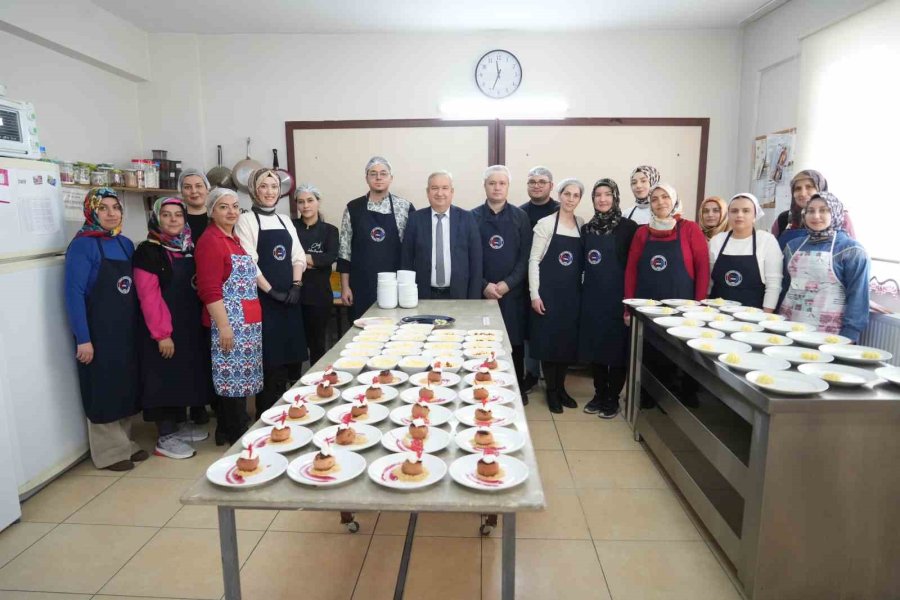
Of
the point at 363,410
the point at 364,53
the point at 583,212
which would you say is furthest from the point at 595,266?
the point at 364,53

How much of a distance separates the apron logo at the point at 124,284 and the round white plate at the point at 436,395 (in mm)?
1912

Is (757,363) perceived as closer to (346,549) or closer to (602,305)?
(602,305)

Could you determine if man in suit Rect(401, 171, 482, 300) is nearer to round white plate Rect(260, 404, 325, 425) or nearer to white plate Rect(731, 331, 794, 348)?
white plate Rect(731, 331, 794, 348)

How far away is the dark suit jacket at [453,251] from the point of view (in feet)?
11.0

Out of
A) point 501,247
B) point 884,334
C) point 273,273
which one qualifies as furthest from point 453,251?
point 884,334

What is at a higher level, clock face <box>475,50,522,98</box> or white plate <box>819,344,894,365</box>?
clock face <box>475,50,522,98</box>

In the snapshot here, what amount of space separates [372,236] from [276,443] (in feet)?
7.69

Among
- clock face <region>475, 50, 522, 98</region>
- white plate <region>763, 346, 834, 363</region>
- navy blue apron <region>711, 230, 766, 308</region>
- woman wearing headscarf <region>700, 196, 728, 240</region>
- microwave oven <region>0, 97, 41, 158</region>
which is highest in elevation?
clock face <region>475, 50, 522, 98</region>

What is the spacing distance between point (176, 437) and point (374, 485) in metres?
2.48

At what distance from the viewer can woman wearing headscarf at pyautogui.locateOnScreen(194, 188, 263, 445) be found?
2.76 m

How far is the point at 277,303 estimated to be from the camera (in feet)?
10.6

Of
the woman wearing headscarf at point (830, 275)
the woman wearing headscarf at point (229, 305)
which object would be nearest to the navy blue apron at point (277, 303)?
the woman wearing headscarf at point (229, 305)

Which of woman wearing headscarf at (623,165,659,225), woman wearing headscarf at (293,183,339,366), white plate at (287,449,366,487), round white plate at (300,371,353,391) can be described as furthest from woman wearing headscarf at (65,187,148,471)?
woman wearing headscarf at (623,165,659,225)

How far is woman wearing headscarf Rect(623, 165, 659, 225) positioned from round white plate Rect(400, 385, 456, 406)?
8.03 feet
